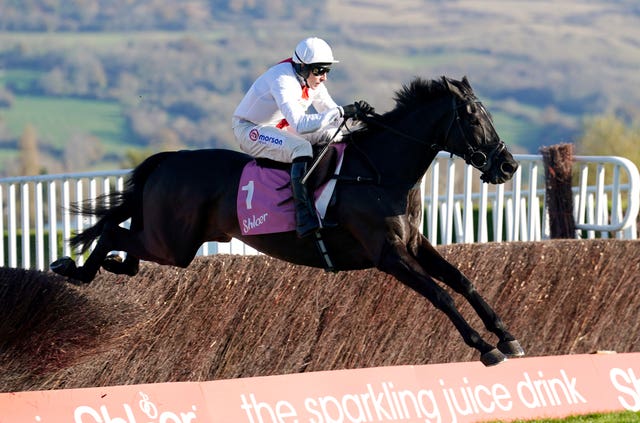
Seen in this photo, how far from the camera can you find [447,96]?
6340 mm

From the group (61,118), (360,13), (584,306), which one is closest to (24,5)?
(61,118)

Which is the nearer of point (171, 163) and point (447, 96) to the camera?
point (447, 96)

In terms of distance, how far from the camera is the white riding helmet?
630cm

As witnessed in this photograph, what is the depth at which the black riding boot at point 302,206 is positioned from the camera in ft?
20.6

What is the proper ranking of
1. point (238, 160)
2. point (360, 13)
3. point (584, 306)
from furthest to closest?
point (360, 13) → point (584, 306) → point (238, 160)

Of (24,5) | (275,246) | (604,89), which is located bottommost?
(604,89)

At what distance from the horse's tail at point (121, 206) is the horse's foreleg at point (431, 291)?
1798mm

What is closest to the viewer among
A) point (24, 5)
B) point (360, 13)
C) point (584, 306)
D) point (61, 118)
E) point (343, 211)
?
point (343, 211)

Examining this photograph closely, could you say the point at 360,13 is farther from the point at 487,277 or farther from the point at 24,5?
the point at 487,277

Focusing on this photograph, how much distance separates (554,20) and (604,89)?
14.2 m

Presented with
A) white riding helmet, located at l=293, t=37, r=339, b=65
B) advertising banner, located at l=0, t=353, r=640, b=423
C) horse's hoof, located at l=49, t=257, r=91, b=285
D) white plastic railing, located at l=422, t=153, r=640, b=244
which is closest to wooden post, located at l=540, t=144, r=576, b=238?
white plastic railing, located at l=422, t=153, r=640, b=244

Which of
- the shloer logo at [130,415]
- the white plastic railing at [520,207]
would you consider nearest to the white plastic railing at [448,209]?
the white plastic railing at [520,207]

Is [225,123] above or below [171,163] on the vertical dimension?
below

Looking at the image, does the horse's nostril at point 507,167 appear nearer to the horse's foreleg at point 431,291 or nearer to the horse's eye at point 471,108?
the horse's eye at point 471,108
